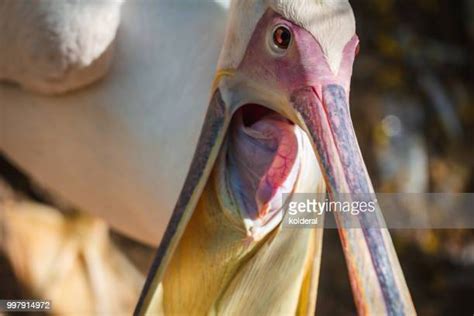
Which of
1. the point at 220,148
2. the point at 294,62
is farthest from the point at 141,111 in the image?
the point at 294,62

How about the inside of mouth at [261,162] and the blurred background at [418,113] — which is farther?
the blurred background at [418,113]

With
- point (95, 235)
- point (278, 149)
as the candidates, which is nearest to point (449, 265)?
point (95, 235)

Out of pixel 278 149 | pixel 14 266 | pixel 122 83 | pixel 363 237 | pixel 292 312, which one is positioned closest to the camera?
pixel 363 237

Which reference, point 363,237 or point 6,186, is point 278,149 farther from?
point 6,186

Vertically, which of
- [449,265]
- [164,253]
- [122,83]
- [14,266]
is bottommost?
[164,253]

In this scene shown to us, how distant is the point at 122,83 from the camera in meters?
1.62

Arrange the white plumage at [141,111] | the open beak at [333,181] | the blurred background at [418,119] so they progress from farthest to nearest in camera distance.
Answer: the blurred background at [418,119], the white plumage at [141,111], the open beak at [333,181]

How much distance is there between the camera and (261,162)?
1.27 metres

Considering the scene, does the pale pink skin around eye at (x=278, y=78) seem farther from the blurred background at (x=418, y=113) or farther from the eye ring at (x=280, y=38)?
the blurred background at (x=418, y=113)

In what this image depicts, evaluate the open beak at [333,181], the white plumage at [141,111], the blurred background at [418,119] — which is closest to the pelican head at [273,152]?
the open beak at [333,181]

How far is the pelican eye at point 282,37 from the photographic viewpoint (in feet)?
3.96

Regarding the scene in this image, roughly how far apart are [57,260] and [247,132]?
1.05 metres

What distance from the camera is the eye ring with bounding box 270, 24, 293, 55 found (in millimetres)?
1207

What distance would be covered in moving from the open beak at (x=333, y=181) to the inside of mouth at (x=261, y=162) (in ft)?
0.10
